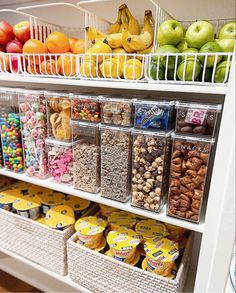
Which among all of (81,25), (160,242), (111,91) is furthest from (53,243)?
(81,25)

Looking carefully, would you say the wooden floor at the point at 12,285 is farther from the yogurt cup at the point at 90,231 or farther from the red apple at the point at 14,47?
the red apple at the point at 14,47

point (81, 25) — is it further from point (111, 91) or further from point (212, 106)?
point (212, 106)

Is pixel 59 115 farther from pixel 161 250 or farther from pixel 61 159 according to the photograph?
pixel 161 250

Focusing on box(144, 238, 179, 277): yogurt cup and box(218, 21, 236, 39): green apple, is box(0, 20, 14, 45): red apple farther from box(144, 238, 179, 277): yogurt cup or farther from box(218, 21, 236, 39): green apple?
box(144, 238, 179, 277): yogurt cup

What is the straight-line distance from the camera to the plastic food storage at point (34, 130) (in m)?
0.94

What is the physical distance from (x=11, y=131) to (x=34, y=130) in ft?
0.42

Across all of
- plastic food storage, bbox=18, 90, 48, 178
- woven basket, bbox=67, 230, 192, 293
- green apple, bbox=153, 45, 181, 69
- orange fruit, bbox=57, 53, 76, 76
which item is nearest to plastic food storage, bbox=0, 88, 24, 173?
plastic food storage, bbox=18, 90, 48, 178

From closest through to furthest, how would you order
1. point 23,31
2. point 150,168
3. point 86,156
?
1. point 150,168
2. point 86,156
3. point 23,31

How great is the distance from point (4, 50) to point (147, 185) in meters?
0.84

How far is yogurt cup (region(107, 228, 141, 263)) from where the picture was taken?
859 millimetres

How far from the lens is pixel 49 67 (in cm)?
90

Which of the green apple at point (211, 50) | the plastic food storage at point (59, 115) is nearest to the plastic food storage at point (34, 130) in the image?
the plastic food storage at point (59, 115)

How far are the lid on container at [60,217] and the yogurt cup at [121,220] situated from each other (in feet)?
0.56

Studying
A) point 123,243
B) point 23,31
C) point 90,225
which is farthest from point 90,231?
point 23,31
